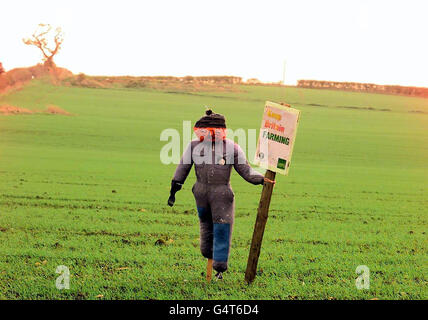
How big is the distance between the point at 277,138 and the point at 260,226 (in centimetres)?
116

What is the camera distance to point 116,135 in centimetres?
3475

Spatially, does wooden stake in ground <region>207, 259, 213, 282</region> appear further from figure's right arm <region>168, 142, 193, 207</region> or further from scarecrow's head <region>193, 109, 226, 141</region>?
scarecrow's head <region>193, 109, 226, 141</region>

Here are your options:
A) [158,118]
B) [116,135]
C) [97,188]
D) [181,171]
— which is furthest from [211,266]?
[158,118]

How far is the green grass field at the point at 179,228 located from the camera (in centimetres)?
668

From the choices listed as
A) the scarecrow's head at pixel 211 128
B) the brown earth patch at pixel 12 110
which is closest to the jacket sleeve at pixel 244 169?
the scarecrow's head at pixel 211 128

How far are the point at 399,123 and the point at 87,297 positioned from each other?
50372 millimetres

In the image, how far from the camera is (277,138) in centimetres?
620

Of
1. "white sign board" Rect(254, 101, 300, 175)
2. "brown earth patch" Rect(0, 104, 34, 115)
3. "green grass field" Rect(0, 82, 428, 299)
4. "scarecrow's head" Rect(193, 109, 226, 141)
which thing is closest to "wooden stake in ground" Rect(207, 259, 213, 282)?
"green grass field" Rect(0, 82, 428, 299)

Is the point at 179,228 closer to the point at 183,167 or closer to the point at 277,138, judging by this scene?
the point at 183,167

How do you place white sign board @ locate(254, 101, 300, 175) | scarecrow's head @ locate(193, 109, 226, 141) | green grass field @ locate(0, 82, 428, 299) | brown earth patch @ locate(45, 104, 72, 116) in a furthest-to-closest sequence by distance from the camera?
brown earth patch @ locate(45, 104, 72, 116) < green grass field @ locate(0, 82, 428, 299) < scarecrow's head @ locate(193, 109, 226, 141) < white sign board @ locate(254, 101, 300, 175)

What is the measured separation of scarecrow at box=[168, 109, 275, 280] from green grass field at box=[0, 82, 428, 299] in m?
0.63

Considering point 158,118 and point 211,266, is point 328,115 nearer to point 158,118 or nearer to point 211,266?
point 158,118

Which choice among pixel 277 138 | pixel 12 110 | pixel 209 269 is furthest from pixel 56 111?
pixel 277 138

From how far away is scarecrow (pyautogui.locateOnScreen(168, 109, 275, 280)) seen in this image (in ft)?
21.0
